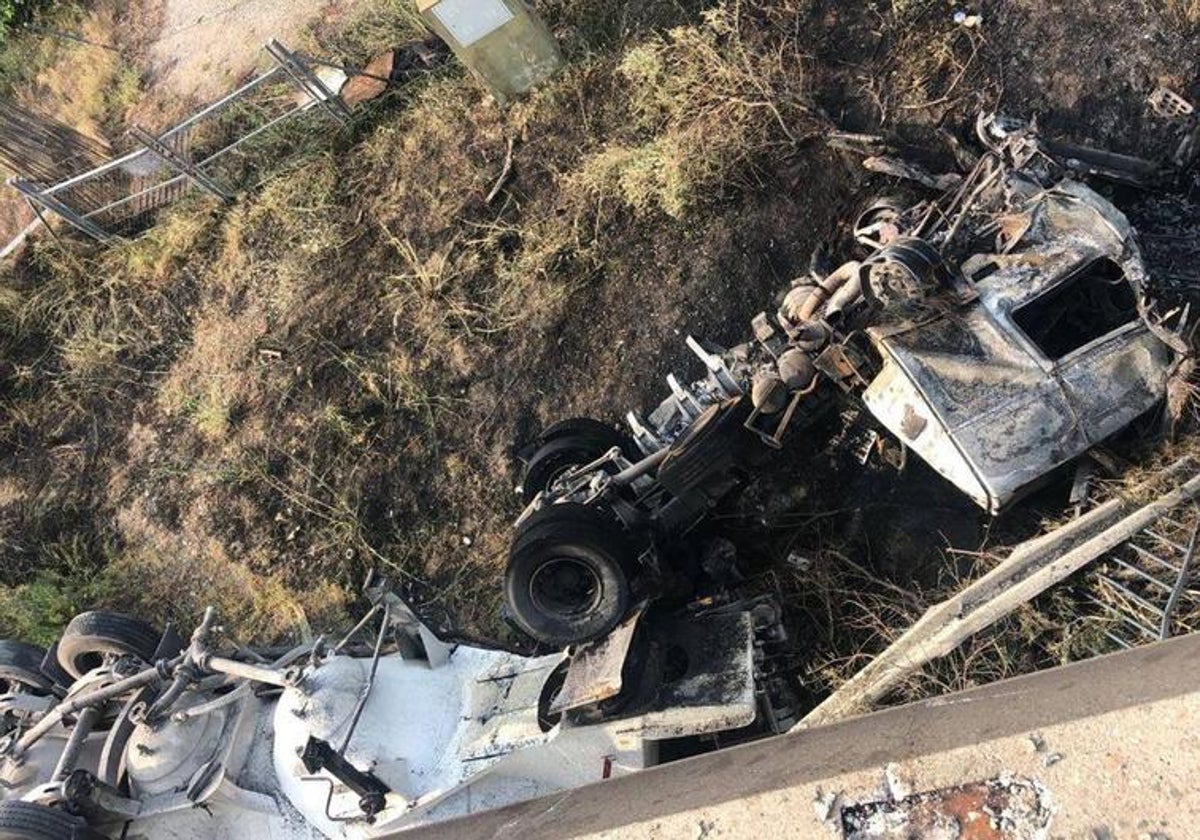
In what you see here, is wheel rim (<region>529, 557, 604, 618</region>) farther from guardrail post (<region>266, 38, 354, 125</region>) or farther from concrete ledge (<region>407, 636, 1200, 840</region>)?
guardrail post (<region>266, 38, 354, 125</region>)

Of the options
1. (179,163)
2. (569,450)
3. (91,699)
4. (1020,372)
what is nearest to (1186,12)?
(1020,372)

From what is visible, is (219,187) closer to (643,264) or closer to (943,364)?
(643,264)

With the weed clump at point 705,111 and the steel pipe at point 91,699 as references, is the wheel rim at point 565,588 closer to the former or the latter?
the steel pipe at point 91,699

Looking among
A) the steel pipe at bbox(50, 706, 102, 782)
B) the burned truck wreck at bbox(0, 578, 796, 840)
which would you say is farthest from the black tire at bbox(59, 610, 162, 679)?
the steel pipe at bbox(50, 706, 102, 782)

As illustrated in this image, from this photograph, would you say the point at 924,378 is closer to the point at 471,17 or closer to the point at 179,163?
the point at 471,17

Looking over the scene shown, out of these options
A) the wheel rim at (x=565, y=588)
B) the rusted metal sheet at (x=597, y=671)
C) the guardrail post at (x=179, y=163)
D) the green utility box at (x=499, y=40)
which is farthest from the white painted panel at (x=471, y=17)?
the rusted metal sheet at (x=597, y=671)

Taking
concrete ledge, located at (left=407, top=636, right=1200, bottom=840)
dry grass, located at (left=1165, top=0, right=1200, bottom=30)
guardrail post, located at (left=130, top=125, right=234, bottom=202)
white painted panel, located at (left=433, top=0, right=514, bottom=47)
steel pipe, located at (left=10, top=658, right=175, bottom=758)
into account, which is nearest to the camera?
concrete ledge, located at (left=407, top=636, right=1200, bottom=840)

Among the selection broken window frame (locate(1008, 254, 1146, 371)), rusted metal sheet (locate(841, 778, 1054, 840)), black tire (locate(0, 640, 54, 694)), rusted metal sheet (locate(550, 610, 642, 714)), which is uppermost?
black tire (locate(0, 640, 54, 694))
